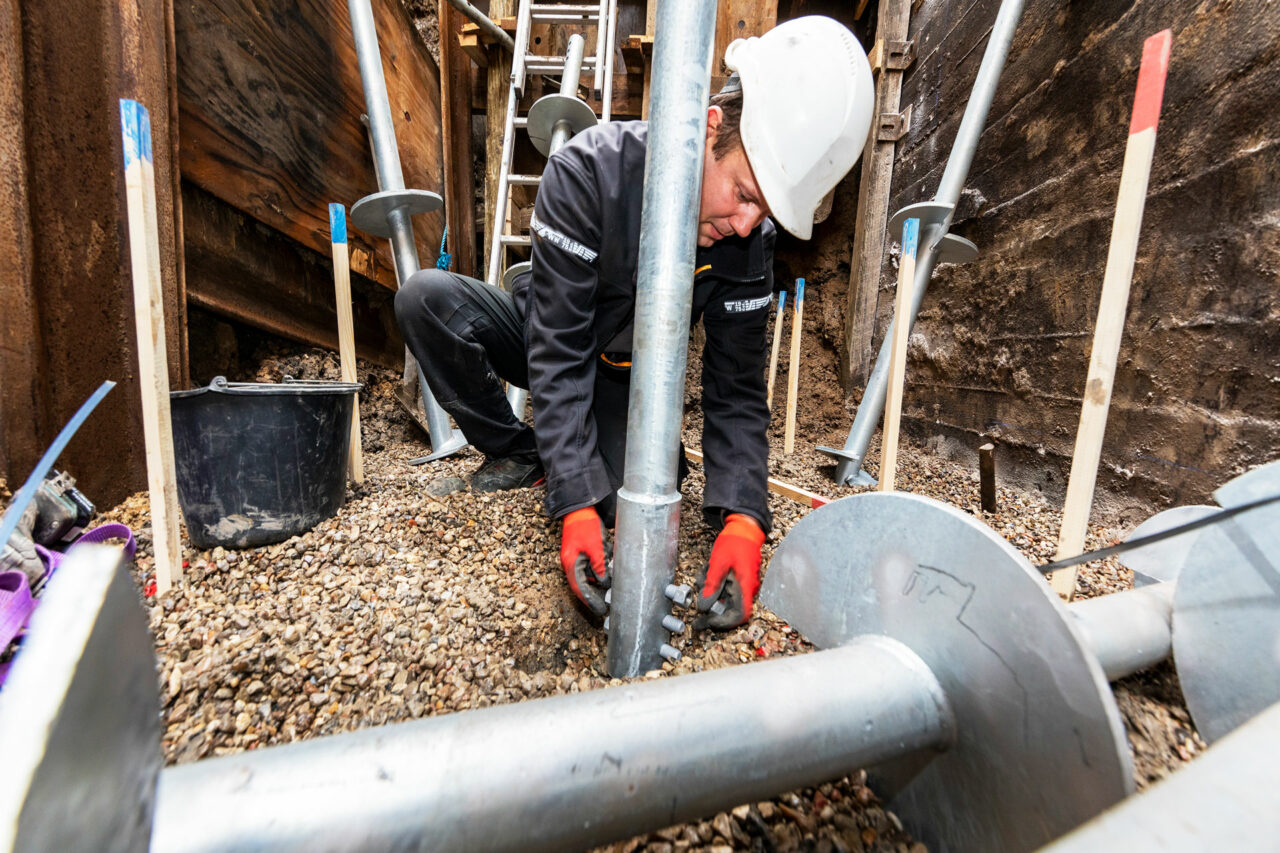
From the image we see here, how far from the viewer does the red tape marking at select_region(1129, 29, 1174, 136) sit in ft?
2.35

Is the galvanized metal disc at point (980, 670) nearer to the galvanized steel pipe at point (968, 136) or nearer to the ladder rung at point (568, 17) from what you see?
the galvanized steel pipe at point (968, 136)

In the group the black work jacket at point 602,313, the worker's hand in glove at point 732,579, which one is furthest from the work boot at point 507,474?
the worker's hand in glove at point 732,579

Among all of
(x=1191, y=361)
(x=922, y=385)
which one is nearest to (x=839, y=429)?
(x=922, y=385)

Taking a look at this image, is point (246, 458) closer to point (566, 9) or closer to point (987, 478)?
point (987, 478)

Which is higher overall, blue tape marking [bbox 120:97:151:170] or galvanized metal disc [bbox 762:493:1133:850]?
blue tape marking [bbox 120:97:151:170]

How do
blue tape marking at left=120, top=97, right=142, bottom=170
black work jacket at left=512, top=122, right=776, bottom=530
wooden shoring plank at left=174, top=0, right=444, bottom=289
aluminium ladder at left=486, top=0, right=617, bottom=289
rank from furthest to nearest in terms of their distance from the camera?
aluminium ladder at left=486, top=0, right=617, bottom=289 < wooden shoring plank at left=174, top=0, right=444, bottom=289 < black work jacket at left=512, top=122, right=776, bottom=530 < blue tape marking at left=120, top=97, right=142, bottom=170

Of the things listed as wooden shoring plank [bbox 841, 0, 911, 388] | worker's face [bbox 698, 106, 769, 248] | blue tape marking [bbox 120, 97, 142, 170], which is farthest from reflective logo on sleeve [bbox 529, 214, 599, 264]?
wooden shoring plank [bbox 841, 0, 911, 388]

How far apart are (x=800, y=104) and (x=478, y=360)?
3.08 ft

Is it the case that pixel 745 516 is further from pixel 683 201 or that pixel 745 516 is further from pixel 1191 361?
pixel 1191 361

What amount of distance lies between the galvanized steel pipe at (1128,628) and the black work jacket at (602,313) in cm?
55

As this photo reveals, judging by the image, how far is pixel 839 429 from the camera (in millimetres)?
2824

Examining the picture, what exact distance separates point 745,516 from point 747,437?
203mm

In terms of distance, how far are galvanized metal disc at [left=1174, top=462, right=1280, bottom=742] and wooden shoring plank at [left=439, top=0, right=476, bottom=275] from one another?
291 cm

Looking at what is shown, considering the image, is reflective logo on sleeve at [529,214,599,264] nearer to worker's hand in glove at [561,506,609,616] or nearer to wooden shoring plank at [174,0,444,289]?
worker's hand in glove at [561,506,609,616]
